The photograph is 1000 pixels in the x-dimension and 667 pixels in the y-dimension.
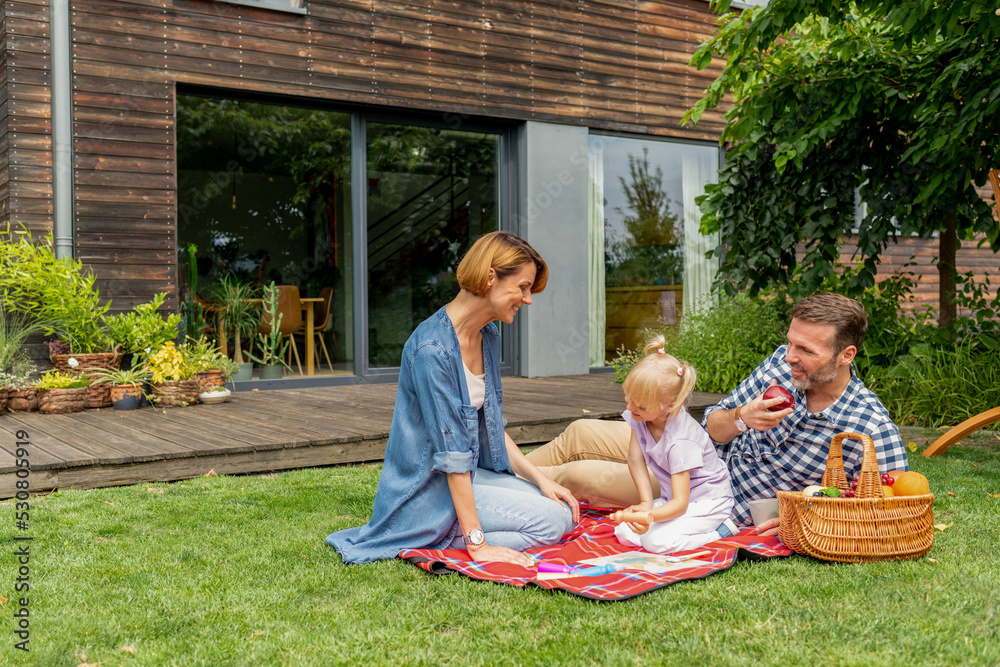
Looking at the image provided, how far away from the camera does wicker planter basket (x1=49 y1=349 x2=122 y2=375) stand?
19.9 ft

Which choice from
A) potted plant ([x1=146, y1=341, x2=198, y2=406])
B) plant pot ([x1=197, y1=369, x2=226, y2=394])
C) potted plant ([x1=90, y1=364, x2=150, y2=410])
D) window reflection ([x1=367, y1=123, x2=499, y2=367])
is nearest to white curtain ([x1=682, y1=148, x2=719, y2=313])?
window reflection ([x1=367, y1=123, x2=499, y2=367])

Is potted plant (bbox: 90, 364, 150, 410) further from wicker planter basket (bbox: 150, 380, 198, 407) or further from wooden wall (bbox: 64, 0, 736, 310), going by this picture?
wooden wall (bbox: 64, 0, 736, 310)

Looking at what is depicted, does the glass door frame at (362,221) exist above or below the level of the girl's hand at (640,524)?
above

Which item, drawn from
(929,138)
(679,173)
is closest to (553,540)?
(929,138)

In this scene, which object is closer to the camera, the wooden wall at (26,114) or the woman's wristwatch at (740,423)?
the woman's wristwatch at (740,423)

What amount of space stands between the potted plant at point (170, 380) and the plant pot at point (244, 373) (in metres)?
1.08

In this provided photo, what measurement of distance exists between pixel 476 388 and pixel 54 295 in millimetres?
4386

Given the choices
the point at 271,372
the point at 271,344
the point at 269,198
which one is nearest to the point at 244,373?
the point at 271,372

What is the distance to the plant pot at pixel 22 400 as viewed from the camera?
582cm

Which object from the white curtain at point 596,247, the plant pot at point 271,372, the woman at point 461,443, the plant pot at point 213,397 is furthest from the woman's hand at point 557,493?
the white curtain at point 596,247

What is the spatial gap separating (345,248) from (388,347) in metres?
0.99

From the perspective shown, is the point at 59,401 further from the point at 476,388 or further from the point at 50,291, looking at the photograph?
the point at 476,388

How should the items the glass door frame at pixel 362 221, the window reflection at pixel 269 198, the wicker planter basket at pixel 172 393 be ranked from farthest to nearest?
the glass door frame at pixel 362 221 < the window reflection at pixel 269 198 < the wicker planter basket at pixel 172 393

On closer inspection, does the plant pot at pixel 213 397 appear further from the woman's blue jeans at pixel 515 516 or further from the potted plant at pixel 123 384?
the woman's blue jeans at pixel 515 516
